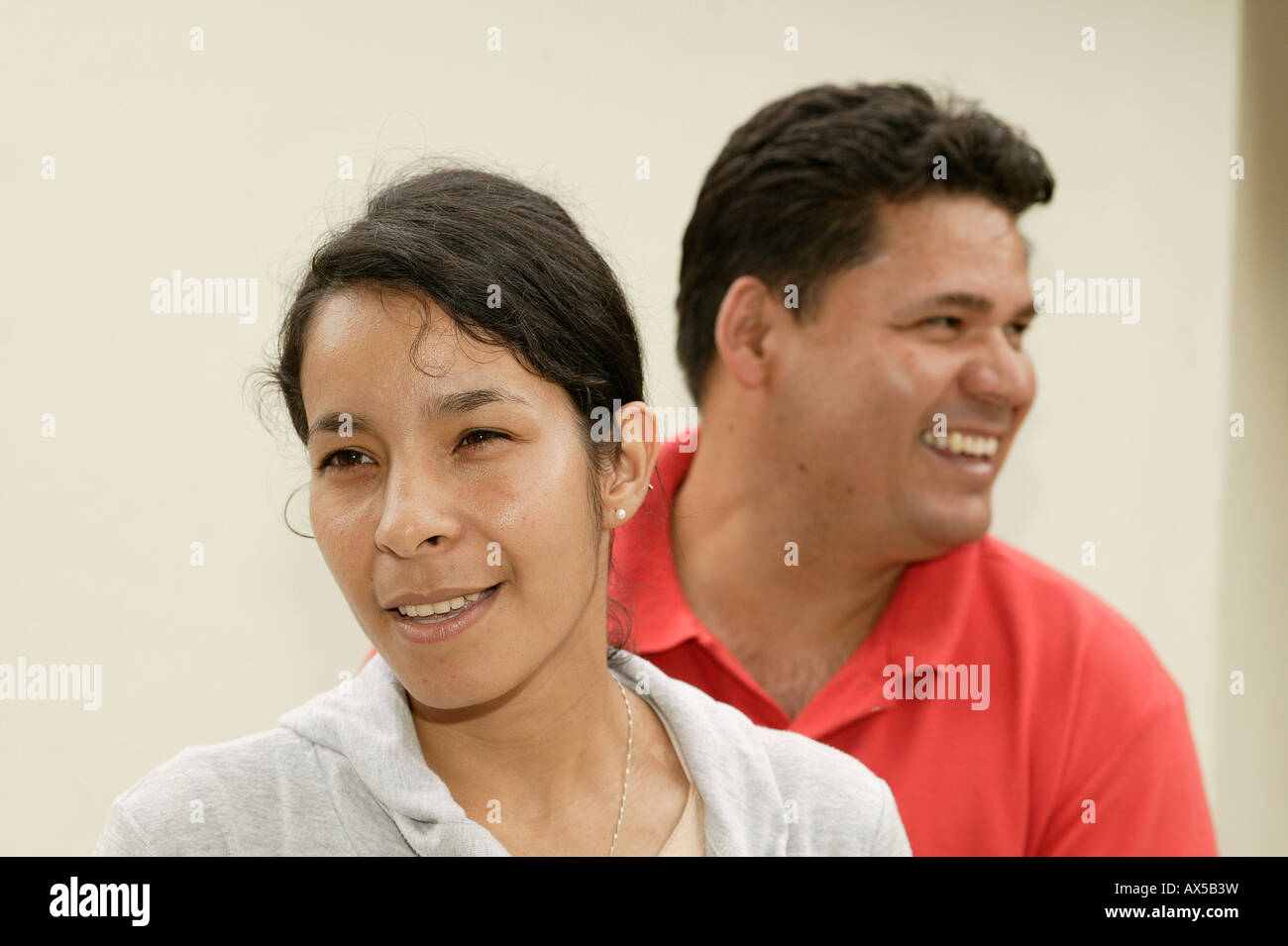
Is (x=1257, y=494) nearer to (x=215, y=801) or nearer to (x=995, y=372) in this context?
(x=995, y=372)

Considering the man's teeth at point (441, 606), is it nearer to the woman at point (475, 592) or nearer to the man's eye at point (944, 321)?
the woman at point (475, 592)

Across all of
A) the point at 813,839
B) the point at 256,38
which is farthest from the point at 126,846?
the point at 256,38

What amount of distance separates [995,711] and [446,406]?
970mm

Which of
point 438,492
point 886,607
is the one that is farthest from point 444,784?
point 886,607

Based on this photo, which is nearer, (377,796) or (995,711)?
(377,796)

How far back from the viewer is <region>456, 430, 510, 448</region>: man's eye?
3.45 ft

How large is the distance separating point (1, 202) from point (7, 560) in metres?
0.54

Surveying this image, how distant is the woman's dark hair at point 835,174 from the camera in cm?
170

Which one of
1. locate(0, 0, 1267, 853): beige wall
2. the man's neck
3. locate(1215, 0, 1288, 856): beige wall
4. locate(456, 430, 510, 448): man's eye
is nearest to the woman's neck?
locate(456, 430, 510, 448): man's eye

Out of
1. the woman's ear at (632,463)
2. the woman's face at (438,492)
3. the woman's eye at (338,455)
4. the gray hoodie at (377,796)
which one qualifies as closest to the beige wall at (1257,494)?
the gray hoodie at (377,796)

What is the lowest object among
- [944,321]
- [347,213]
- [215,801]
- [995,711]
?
[995,711]

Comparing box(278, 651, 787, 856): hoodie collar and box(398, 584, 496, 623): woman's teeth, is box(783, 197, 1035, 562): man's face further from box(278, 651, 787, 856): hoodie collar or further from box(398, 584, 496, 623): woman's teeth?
box(398, 584, 496, 623): woman's teeth

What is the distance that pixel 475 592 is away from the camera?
3.45 feet
